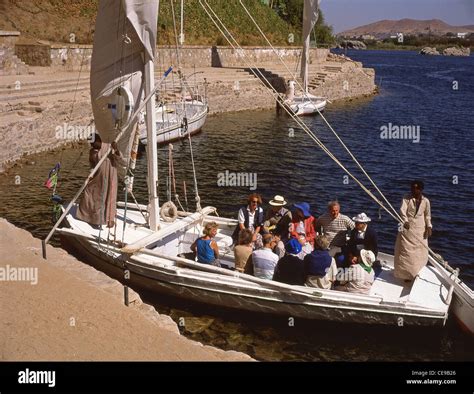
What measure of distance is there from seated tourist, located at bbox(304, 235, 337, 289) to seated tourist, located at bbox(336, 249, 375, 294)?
29 centimetres

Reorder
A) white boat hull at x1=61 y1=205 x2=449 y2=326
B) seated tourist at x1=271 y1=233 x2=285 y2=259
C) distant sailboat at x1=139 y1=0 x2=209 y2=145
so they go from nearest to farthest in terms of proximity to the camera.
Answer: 1. white boat hull at x1=61 y1=205 x2=449 y2=326
2. seated tourist at x1=271 y1=233 x2=285 y2=259
3. distant sailboat at x1=139 y1=0 x2=209 y2=145

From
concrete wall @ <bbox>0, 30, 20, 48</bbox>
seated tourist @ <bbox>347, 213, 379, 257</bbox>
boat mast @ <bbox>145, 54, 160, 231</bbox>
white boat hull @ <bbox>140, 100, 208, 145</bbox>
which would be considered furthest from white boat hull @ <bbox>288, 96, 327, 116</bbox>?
seated tourist @ <bbox>347, 213, 379, 257</bbox>

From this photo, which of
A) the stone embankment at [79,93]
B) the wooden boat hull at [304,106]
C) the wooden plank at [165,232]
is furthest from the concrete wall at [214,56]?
the wooden plank at [165,232]

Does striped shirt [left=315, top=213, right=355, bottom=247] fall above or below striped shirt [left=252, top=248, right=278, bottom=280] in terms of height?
above

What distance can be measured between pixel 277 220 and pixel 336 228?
1.37 meters

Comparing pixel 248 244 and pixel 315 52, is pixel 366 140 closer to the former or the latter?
pixel 248 244

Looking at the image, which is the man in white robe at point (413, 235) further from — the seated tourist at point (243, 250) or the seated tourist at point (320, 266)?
the seated tourist at point (243, 250)

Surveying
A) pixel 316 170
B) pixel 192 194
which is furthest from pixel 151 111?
pixel 316 170

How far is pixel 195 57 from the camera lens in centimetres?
4922

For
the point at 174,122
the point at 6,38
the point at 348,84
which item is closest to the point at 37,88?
the point at 6,38

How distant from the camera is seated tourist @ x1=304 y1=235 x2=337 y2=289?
10648 mm

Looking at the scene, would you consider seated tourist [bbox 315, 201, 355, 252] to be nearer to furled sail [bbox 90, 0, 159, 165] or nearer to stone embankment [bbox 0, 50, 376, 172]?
stone embankment [bbox 0, 50, 376, 172]

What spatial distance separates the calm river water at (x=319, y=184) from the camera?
428 inches

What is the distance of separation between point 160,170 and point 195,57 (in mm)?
27050
